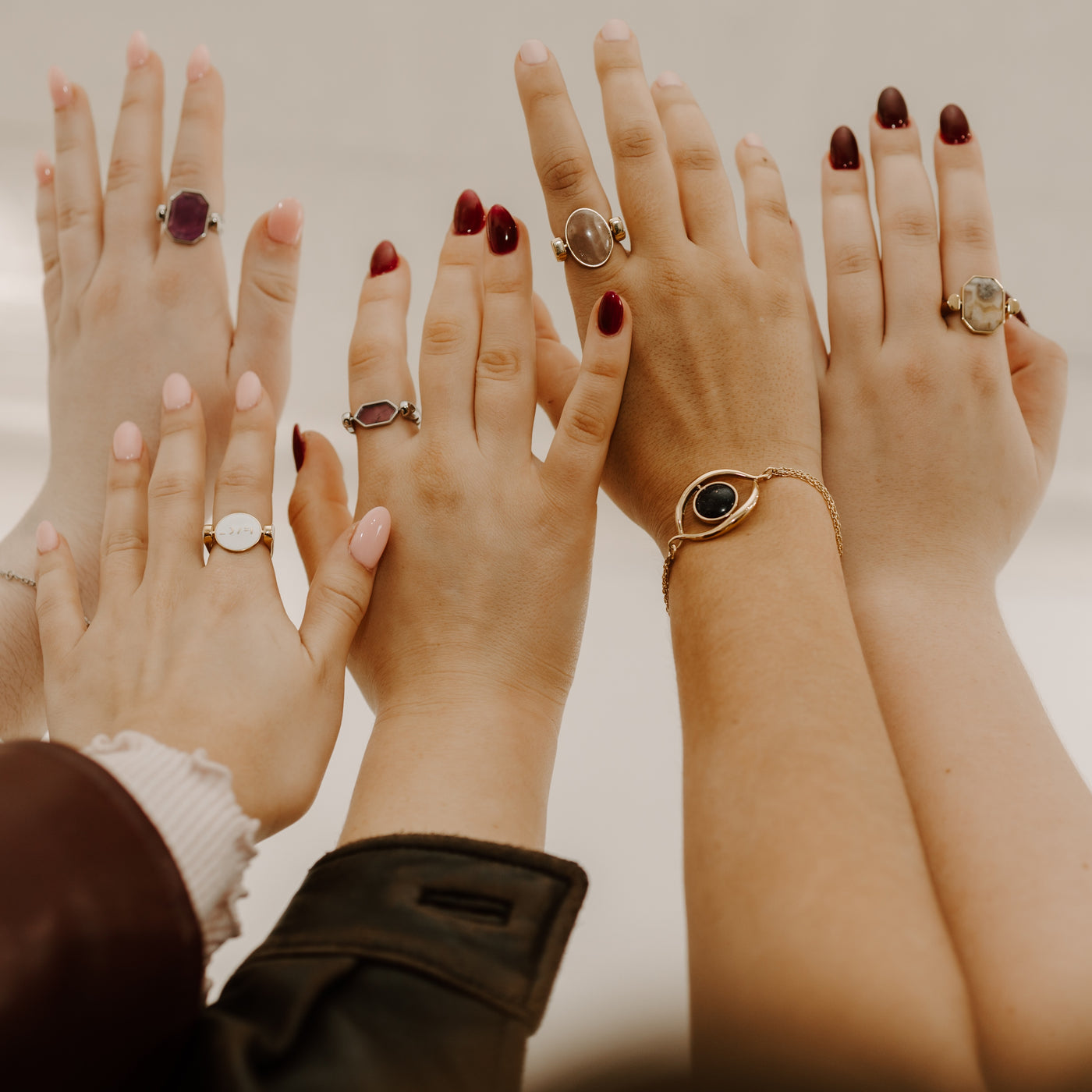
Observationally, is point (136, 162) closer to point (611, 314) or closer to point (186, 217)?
point (186, 217)

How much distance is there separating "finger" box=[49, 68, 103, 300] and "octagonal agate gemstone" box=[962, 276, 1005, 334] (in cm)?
101

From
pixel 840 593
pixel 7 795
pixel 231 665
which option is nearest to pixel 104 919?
pixel 7 795

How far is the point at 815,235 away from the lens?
1408 millimetres

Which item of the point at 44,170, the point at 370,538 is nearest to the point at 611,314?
the point at 370,538

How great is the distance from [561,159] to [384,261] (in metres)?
0.22

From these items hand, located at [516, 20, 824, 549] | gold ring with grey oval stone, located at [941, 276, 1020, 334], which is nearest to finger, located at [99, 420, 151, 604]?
hand, located at [516, 20, 824, 549]

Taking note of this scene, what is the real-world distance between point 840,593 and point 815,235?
2.93ft

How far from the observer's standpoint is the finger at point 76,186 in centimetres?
112

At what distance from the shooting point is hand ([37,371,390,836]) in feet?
2.23

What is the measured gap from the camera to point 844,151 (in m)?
0.96

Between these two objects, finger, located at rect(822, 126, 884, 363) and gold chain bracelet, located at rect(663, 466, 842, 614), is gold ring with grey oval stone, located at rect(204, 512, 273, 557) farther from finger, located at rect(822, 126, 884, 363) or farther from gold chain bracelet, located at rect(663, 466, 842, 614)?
finger, located at rect(822, 126, 884, 363)

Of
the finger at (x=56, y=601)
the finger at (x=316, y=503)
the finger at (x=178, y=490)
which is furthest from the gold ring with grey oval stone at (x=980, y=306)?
the finger at (x=56, y=601)

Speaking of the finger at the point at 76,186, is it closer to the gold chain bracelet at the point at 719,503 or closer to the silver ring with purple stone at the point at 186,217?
the silver ring with purple stone at the point at 186,217

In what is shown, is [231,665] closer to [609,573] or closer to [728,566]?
[728,566]
